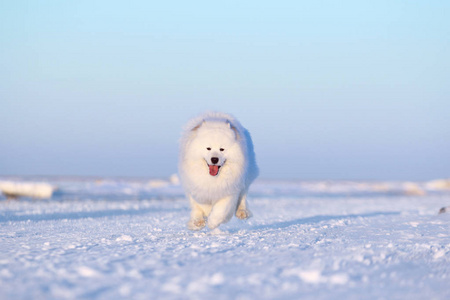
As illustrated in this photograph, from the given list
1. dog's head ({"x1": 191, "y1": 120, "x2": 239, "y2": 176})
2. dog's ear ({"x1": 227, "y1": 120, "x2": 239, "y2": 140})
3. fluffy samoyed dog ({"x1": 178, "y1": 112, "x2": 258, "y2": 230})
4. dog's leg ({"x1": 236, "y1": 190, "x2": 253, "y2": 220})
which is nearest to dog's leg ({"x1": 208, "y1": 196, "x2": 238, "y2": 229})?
fluffy samoyed dog ({"x1": 178, "y1": 112, "x2": 258, "y2": 230})

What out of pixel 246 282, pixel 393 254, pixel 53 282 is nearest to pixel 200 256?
pixel 246 282

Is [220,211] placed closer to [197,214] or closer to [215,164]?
[197,214]

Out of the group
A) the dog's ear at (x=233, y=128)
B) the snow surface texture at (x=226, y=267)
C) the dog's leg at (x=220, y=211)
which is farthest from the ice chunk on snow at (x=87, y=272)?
the dog's ear at (x=233, y=128)

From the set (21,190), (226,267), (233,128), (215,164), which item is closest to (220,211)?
(215,164)

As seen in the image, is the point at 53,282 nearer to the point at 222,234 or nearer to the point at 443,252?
the point at 222,234

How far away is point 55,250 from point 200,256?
4.97 feet

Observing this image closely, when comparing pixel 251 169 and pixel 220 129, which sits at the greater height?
pixel 220 129

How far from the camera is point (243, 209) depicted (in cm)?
654

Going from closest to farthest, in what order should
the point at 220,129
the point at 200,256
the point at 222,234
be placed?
the point at 200,256 → the point at 220,129 → the point at 222,234

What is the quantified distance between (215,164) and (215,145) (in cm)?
22

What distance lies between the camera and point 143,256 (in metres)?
4.26

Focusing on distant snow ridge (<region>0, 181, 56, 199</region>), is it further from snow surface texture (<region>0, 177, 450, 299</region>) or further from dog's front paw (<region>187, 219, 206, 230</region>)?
dog's front paw (<region>187, 219, 206, 230</region>)

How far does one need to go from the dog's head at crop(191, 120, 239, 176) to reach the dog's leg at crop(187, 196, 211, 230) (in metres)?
0.76

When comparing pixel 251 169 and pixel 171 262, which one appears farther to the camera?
pixel 251 169
